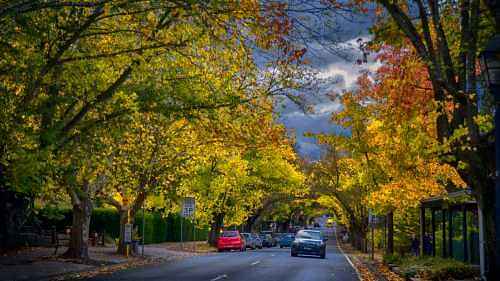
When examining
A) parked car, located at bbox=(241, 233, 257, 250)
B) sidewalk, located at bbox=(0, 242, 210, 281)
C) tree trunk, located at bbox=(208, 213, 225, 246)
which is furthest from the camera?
parked car, located at bbox=(241, 233, 257, 250)

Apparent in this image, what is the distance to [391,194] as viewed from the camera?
2833 cm

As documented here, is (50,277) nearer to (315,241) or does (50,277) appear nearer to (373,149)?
(373,149)

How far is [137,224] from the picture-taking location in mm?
47969

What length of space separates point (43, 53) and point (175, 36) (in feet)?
11.2

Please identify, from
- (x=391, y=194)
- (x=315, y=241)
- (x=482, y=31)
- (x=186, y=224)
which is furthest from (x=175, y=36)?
(x=186, y=224)

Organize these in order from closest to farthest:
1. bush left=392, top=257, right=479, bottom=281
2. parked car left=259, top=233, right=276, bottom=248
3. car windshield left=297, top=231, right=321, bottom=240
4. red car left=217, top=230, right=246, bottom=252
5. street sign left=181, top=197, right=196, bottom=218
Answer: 1. bush left=392, top=257, right=479, bottom=281
2. car windshield left=297, top=231, right=321, bottom=240
3. street sign left=181, top=197, right=196, bottom=218
4. red car left=217, top=230, right=246, bottom=252
5. parked car left=259, top=233, right=276, bottom=248

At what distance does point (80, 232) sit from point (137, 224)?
19332 mm

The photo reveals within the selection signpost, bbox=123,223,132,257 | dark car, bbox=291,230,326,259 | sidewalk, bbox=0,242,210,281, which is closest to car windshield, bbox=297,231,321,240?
dark car, bbox=291,230,326,259

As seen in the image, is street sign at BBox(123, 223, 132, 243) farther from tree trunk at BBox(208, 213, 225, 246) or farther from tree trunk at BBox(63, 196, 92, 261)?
tree trunk at BBox(208, 213, 225, 246)

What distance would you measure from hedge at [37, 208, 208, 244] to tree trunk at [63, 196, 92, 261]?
11.2 feet

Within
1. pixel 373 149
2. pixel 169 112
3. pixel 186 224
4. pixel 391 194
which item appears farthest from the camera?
pixel 186 224

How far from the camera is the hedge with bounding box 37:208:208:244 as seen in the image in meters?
41.5

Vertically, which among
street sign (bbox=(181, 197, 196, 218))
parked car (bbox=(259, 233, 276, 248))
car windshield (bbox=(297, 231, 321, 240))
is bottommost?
parked car (bbox=(259, 233, 276, 248))

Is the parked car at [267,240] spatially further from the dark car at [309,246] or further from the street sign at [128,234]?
the street sign at [128,234]
